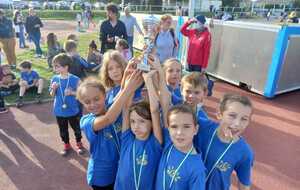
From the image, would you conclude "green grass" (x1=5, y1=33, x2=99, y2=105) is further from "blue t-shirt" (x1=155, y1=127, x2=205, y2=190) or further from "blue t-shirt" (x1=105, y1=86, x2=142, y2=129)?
"blue t-shirt" (x1=155, y1=127, x2=205, y2=190)

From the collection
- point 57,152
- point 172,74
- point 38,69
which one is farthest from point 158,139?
point 38,69

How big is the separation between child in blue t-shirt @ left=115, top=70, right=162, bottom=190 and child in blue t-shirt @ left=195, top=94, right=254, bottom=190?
34cm

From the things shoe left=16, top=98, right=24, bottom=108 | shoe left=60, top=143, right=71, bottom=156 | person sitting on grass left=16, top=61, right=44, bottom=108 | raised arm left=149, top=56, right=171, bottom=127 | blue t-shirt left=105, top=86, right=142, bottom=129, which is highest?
raised arm left=149, top=56, right=171, bottom=127

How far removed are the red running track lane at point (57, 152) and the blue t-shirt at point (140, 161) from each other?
1.97 metres

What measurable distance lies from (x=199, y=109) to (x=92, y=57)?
731cm

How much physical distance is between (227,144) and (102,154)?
37.7 inches

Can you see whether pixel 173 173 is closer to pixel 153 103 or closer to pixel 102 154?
pixel 153 103

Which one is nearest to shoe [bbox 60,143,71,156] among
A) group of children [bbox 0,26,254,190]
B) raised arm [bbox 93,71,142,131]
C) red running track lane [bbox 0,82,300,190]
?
red running track lane [bbox 0,82,300,190]

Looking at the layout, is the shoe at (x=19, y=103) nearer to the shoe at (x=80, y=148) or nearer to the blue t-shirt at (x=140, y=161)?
the shoe at (x=80, y=148)

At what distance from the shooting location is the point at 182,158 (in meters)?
1.91

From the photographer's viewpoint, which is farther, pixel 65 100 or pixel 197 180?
pixel 65 100

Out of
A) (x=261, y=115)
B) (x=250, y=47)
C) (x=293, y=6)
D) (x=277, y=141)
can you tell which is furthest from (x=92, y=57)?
(x=293, y=6)

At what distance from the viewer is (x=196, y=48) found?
6.58 meters

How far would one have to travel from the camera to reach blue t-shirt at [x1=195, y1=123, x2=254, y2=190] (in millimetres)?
2071
